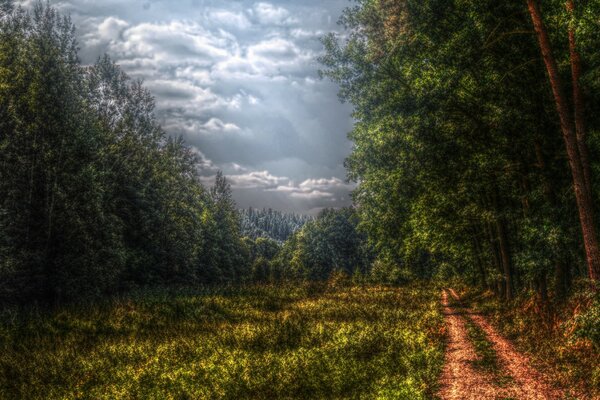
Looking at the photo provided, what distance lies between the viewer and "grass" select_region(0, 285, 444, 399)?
Answer: 826 cm

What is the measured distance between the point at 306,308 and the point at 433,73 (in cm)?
1266

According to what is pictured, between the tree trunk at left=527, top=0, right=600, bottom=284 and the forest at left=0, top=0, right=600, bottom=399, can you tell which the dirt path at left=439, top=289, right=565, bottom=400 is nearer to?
the forest at left=0, top=0, right=600, bottom=399

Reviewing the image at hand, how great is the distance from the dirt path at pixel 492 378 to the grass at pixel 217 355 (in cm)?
38

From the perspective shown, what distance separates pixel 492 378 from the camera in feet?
28.3

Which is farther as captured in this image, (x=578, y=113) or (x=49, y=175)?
(x=49, y=175)

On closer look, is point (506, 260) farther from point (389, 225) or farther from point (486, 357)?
point (486, 357)

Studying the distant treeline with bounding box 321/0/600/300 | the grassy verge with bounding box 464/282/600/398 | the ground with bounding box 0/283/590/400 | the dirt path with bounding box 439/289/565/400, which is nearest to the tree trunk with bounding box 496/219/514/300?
the distant treeline with bounding box 321/0/600/300

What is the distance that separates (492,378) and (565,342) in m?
2.99

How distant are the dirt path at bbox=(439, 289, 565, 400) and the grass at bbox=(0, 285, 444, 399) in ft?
1.25

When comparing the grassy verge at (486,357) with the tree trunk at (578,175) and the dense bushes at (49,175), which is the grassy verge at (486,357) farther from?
the dense bushes at (49,175)

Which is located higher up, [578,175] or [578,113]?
[578,113]

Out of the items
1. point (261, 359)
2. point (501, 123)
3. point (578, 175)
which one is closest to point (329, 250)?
point (501, 123)

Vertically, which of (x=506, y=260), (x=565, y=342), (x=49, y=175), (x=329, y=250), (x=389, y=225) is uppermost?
(x=49, y=175)

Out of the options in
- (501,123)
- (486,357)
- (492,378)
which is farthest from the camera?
(501,123)
